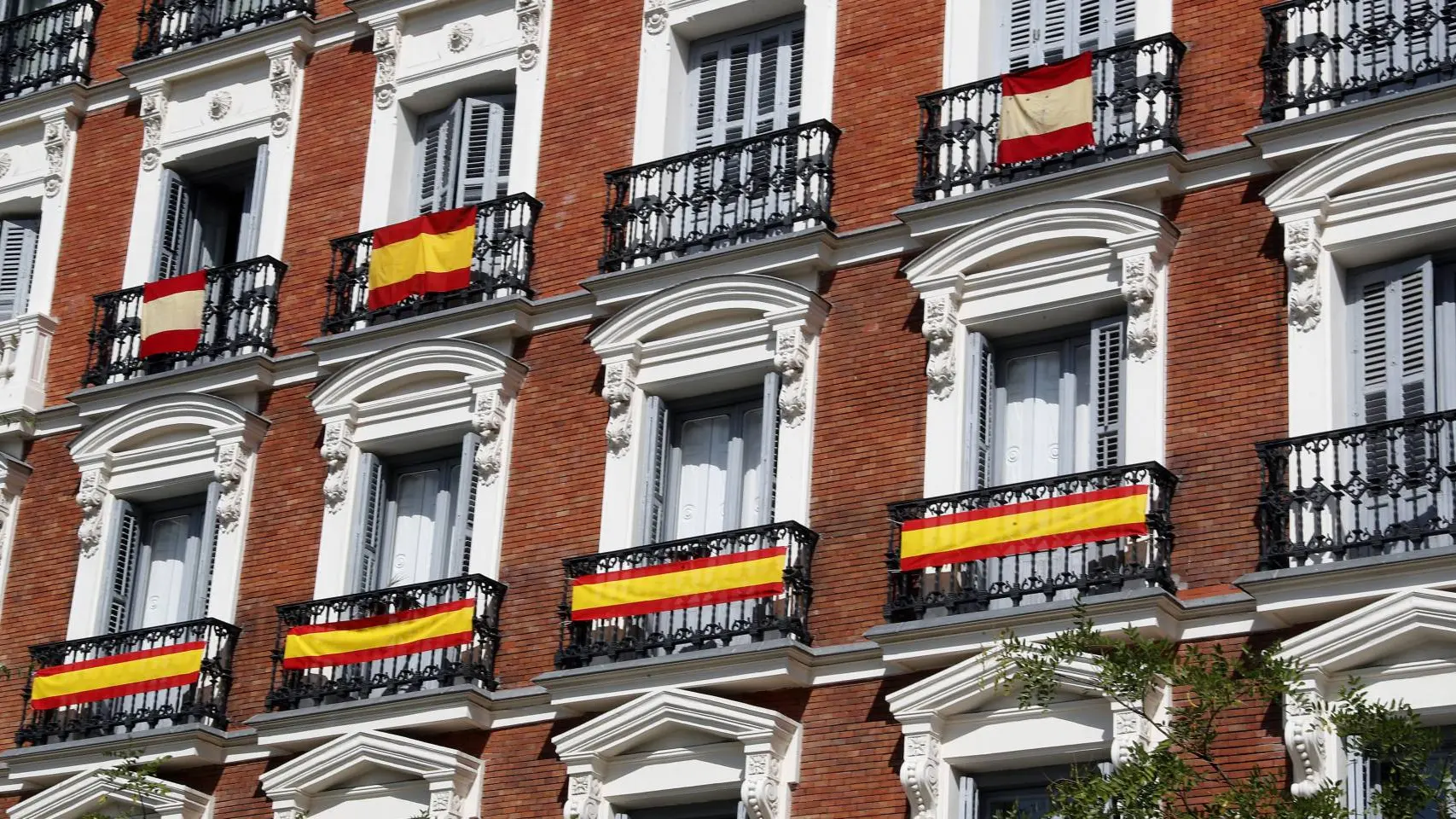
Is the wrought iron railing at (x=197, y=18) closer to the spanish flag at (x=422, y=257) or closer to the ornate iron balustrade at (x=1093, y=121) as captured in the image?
the spanish flag at (x=422, y=257)

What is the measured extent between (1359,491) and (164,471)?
14.2m

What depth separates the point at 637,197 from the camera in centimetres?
2716

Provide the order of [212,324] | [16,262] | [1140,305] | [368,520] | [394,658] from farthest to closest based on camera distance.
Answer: [16,262]
[212,324]
[368,520]
[394,658]
[1140,305]

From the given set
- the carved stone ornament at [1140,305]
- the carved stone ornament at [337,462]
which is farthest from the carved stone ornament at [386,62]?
the carved stone ornament at [1140,305]

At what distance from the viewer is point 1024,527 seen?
22.8 metres

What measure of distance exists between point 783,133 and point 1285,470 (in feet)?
22.7

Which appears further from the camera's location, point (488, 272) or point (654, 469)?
point (488, 272)

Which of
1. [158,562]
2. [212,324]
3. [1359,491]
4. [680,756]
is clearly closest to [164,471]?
[158,562]

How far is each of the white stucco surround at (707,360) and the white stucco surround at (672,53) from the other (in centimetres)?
222

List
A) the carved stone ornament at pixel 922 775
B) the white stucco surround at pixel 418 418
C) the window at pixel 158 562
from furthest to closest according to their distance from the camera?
the window at pixel 158 562 → the white stucco surround at pixel 418 418 → the carved stone ornament at pixel 922 775

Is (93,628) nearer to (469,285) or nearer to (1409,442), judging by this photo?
(469,285)

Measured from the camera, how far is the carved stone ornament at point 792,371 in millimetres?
25000

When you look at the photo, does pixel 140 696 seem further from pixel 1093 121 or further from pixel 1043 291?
pixel 1093 121

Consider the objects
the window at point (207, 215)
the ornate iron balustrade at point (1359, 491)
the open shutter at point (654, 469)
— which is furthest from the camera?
the window at point (207, 215)
